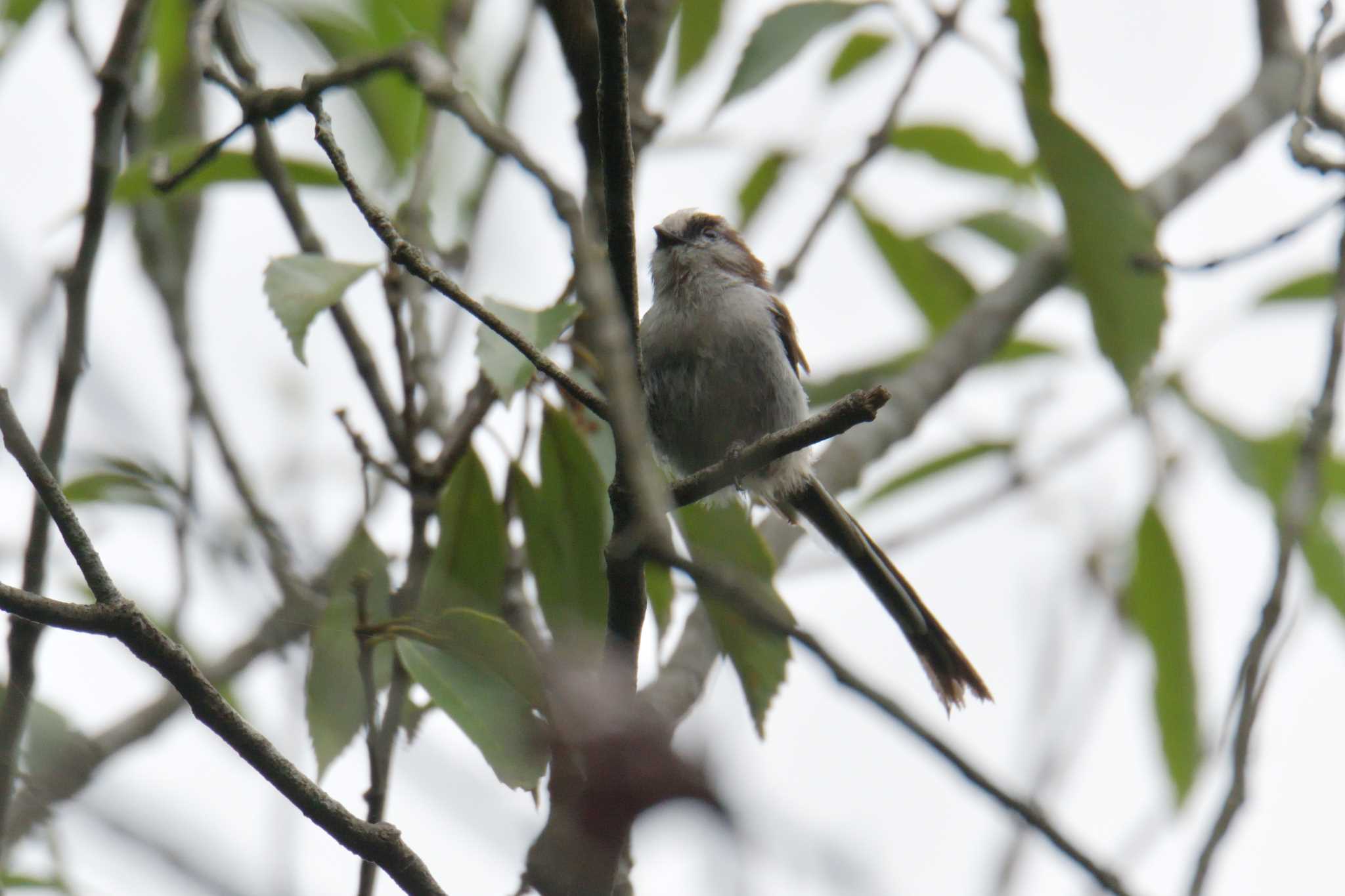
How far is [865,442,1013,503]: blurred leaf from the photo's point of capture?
14.1 feet

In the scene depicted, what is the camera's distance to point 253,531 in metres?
2.52

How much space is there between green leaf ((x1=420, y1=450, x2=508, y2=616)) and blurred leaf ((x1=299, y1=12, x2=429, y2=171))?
150 cm

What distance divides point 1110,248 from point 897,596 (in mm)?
1064

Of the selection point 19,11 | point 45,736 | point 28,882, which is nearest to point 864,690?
point 45,736

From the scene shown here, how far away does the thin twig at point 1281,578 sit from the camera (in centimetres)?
210

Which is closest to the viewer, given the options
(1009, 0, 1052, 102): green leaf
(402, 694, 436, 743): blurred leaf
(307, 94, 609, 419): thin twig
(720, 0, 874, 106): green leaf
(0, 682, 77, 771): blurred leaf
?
(0, 682, 77, 771): blurred leaf

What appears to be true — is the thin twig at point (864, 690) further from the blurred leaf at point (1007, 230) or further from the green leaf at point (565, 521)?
the blurred leaf at point (1007, 230)

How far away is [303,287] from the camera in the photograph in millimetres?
2531

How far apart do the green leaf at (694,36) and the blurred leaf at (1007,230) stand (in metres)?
1.00

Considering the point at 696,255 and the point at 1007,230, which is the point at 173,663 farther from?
the point at 1007,230

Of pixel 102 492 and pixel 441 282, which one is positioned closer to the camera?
pixel 441 282

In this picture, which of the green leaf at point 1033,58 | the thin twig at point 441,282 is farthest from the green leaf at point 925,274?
the thin twig at point 441,282

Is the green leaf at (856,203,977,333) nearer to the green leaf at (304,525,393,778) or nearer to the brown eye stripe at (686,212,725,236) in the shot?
the brown eye stripe at (686,212,725,236)

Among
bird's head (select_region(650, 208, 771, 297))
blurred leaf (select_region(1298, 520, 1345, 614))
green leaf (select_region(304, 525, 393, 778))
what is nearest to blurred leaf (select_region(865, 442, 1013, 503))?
bird's head (select_region(650, 208, 771, 297))
